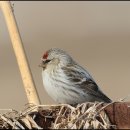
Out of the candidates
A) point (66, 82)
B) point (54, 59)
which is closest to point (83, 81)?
point (66, 82)

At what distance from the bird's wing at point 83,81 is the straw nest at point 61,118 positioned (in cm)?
184

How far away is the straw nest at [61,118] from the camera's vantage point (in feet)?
9.48

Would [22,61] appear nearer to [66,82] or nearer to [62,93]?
[62,93]

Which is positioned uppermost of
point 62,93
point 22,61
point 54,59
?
point 22,61

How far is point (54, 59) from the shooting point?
210 inches

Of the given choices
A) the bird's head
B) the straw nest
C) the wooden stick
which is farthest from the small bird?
the straw nest

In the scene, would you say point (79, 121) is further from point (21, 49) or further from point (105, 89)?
point (105, 89)

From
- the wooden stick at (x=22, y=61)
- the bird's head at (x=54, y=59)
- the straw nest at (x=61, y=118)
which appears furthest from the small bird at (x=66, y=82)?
the straw nest at (x=61, y=118)

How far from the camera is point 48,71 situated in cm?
511

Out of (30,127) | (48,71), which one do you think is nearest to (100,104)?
(30,127)

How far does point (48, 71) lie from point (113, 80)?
6.25 m

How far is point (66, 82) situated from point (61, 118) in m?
1.99

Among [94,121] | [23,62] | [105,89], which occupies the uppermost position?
[23,62]

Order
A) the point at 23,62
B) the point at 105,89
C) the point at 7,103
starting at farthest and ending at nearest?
the point at 105,89 < the point at 7,103 < the point at 23,62
